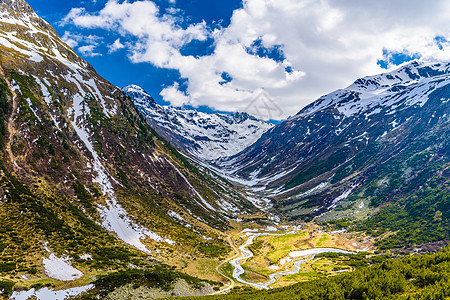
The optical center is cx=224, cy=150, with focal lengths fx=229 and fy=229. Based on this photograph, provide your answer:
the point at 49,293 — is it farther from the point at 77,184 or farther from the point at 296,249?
the point at 296,249

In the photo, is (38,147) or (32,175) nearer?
(32,175)

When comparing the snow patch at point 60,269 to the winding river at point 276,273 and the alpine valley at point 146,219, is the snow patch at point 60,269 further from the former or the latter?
the winding river at point 276,273

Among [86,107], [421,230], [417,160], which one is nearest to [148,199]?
[86,107]

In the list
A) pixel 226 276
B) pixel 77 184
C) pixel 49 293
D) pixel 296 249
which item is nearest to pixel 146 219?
pixel 77 184

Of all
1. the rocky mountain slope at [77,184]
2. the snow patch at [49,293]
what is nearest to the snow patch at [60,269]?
the rocky mountain slope at [77,184]

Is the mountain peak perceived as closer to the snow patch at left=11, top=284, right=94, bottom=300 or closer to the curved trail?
the snow patch at left=11, top=284, right=94, bottom=300

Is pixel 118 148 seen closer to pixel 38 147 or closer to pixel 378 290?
pixel 38 147

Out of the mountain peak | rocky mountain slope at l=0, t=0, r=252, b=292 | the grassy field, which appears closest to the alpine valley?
rocky mountain slope at l=0, t=0, r=252, b=292
